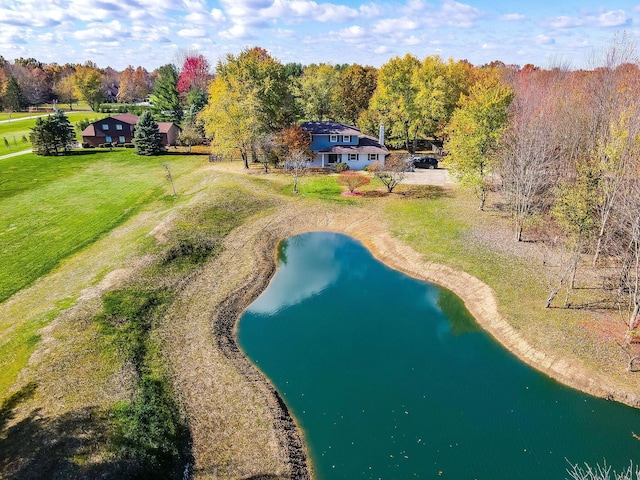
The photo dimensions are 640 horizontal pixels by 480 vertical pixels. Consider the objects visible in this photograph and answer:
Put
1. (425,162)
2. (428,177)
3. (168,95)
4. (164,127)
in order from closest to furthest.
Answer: (428,177), (425,162), (164,127), (168,95)

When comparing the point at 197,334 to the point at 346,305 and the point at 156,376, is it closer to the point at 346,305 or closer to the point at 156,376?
the point at 156,376

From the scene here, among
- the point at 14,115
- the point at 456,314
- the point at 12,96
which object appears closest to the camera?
the point at 456,314

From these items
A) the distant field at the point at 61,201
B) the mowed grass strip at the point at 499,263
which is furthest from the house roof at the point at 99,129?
the mowed grass strip at the point at 499,263

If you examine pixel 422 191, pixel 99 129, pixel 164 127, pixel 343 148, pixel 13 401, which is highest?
pixel 164 127

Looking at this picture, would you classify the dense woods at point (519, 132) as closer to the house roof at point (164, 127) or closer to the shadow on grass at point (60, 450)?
the house roof at point (164, 127)

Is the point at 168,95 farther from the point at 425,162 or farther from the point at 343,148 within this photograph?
the point at 425,162

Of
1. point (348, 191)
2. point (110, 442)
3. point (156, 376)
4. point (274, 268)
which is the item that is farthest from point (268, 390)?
point (348, 191)

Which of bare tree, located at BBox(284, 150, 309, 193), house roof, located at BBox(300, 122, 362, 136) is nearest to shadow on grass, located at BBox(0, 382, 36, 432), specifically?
bare tree, located at BBox(284, 150, 309, 193)

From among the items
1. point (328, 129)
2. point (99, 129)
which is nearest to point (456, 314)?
point (328, 129)
